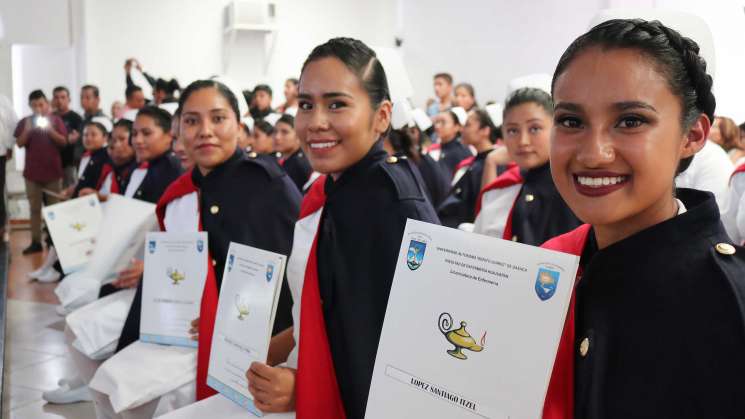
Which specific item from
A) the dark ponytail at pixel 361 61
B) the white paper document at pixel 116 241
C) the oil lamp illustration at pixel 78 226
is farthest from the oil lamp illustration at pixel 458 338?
the oil lamp illustration at pixel 78 226

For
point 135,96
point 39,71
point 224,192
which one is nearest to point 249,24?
point 39,71

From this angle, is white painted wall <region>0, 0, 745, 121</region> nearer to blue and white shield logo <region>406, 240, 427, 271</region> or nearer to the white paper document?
the white paper document

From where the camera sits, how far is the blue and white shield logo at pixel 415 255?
4.01ft

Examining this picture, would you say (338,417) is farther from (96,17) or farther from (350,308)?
(96,17)

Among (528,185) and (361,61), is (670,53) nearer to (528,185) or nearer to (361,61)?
(361,61)

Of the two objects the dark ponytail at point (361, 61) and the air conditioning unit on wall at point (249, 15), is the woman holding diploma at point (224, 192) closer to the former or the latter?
the dark ponytail at point (361, 61)

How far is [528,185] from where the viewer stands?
2.84 metres

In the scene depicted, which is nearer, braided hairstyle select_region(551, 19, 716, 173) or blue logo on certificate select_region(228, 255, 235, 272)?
braided hairstyle select_region(551, 19, 716, 173)

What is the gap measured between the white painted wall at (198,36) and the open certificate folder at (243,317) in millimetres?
10585

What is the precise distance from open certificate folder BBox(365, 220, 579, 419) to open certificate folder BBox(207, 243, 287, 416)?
0.60 metres

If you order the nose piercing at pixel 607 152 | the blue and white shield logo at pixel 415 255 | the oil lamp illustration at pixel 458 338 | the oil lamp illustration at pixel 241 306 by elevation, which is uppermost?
the nose piercing at pixel 607 152

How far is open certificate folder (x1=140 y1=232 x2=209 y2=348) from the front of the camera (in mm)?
2473

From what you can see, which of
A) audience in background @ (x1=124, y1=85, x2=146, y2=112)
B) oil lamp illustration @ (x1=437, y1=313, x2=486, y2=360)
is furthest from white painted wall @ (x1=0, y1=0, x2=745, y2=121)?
oil lamp illustration @ (x1=437, y1=313, x2=486, y2=360)

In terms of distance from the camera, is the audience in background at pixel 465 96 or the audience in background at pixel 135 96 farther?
the audience in background at pixel 465 96
